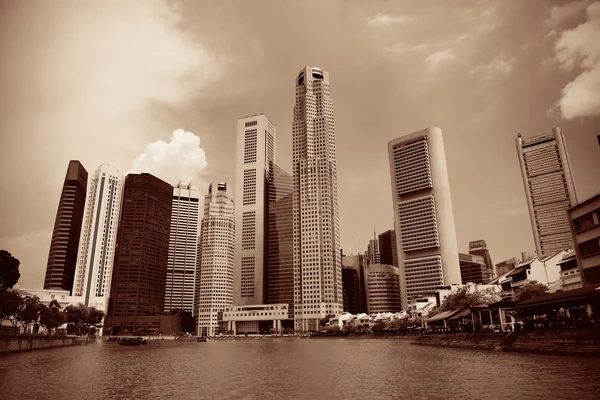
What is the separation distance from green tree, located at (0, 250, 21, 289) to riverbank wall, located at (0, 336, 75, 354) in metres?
11.4

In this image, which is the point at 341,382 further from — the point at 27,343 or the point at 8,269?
the point at 27,343

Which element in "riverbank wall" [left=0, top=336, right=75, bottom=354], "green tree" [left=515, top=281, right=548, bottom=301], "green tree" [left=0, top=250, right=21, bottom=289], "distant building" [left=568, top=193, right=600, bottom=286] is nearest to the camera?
"distant building" [left=568, top=193, right=600, bottom=286]

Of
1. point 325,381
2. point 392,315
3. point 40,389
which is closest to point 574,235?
point 325,381

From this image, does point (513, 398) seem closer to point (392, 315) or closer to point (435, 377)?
point (435, 377)

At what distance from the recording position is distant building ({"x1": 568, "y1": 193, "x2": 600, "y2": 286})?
68500 mm

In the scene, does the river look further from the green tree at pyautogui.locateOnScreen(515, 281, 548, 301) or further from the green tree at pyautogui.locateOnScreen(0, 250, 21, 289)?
the green tree at pyautogui.locateOnScreen(515, 281, 548, 301)

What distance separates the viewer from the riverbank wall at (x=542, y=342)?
45.1 metres

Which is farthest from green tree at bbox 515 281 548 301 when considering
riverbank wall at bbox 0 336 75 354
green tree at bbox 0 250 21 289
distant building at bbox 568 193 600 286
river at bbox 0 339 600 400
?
green tree at bbox 0 250 21 289

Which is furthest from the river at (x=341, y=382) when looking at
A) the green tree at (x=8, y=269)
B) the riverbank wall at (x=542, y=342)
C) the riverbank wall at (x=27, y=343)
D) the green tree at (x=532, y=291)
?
the green tree at (x=532, y=291)

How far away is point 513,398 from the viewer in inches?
1035

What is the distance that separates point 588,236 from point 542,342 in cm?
2772

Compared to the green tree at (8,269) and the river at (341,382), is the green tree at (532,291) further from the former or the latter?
the green tree at (8,269)

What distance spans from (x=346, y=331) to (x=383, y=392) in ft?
545

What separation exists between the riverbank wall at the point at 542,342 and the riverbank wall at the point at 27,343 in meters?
82.8
